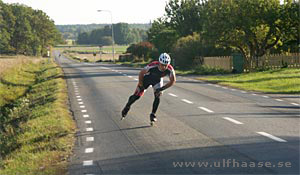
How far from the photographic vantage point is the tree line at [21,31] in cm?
11175

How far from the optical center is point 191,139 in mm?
9602

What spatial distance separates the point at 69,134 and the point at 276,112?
20.1 ft

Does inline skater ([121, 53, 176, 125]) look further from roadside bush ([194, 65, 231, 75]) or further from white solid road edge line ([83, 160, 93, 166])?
roadside bush ([194, 65, 231, 75])

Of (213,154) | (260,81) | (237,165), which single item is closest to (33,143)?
(213,154)

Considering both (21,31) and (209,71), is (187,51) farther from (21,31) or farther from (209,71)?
(21,31)

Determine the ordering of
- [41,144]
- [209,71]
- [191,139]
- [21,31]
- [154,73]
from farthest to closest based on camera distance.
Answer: [21,31]
[209,71]
[154,73]
[41,144]
[191,139]

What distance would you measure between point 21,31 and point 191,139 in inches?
4518

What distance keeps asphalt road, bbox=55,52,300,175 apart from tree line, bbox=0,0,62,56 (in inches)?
3699

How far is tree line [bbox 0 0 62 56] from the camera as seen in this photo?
112 metres

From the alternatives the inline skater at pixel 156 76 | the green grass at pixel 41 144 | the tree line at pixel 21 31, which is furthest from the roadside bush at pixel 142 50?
the inline skater at pixel 156 76

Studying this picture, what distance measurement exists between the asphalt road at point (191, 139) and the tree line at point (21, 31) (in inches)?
3699

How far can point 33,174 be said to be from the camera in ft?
24.6

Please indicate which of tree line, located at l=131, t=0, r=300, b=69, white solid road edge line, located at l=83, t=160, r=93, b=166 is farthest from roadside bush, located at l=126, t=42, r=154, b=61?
white solid road edge line, located at l=83, t=160, r=93, b=166

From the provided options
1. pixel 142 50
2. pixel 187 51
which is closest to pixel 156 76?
pixel 187 51
